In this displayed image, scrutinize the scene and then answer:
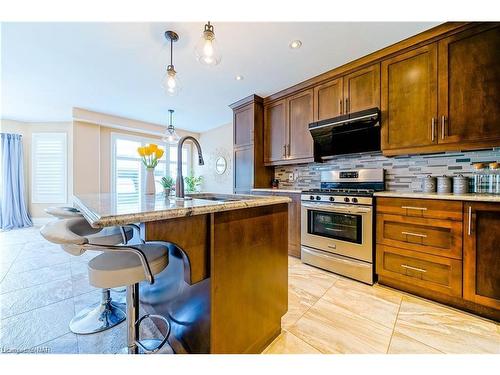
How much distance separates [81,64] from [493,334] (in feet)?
15.4

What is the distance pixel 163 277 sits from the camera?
144 centimetres

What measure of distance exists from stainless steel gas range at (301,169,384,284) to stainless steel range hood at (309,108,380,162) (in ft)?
1.13

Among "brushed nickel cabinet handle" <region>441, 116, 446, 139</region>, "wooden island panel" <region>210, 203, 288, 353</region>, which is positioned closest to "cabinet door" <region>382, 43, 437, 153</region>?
"brushed nickel cabinet handle" <region>441, 116, 446, 139</region>

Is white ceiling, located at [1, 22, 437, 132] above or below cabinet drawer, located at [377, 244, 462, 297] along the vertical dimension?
above

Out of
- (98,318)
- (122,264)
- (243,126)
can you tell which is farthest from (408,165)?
(98,318)

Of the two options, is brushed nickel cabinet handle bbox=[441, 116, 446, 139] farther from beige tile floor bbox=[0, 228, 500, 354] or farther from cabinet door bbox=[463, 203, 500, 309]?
beige tile floor bbox=[0, 228, 500, 354]

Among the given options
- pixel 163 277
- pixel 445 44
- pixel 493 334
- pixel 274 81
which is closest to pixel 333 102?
pixel 274 81

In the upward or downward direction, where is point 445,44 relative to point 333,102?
upward

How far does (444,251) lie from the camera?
1.78 metres

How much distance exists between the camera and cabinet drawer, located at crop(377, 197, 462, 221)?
5.66 feet

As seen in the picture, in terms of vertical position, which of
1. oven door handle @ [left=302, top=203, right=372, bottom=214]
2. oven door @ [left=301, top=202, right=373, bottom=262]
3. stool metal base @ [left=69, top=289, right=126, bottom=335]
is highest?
oven door handle @ [left=302, top=203, right=372, bottom=214]

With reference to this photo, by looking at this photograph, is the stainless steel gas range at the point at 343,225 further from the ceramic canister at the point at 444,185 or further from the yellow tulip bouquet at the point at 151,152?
the yellow tulip bouquet at the point at 151,152

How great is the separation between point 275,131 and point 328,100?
3.07 ft

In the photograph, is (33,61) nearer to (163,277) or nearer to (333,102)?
(163,277)
